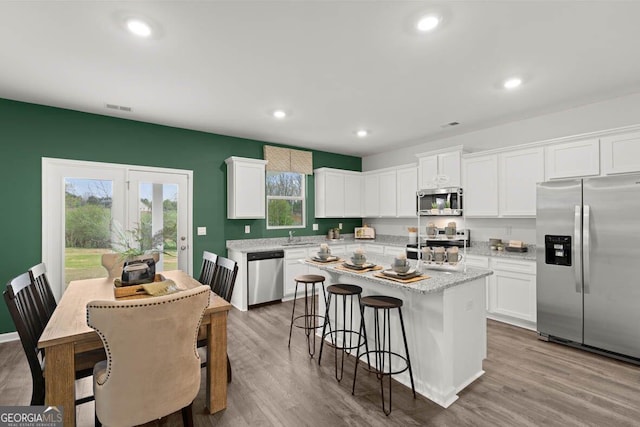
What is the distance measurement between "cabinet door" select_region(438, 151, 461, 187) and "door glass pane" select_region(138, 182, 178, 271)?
416 centimetres

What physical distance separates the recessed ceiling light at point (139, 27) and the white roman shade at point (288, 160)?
10.4 feet

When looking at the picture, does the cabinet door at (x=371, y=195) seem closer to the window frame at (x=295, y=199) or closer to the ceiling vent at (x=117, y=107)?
the window frame at (x=295, y=199)

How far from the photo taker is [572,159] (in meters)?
3.55

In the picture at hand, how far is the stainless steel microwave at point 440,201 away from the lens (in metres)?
4.55

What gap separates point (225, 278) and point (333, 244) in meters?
3.27

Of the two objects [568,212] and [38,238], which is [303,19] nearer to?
[568,212]

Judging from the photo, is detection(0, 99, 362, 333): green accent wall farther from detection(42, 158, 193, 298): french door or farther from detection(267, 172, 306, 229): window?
detection(267, 172, 306, 229): window

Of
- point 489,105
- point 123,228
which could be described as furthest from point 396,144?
point 123,228

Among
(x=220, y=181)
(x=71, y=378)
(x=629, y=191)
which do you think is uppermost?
(x=220, y=181)

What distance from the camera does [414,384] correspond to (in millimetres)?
2436

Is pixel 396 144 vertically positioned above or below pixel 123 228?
above

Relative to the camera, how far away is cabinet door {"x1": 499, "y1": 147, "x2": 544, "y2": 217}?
12.6 feet

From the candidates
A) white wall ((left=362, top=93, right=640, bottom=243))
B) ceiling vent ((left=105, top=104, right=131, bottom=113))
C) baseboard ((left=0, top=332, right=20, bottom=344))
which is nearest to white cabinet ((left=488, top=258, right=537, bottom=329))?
white wall ((left=362, top=93, right=640, bottom=243))

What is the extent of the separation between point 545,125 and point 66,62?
5.42 metres
